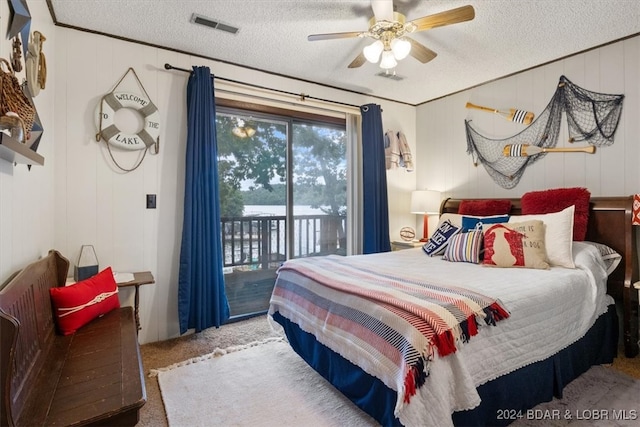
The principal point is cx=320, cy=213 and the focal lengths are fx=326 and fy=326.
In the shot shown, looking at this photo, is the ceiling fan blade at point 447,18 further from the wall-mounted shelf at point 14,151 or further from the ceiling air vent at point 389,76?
the wall-mounted shelf at point 14,151

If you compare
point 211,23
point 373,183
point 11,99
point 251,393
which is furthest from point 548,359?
point 211,23

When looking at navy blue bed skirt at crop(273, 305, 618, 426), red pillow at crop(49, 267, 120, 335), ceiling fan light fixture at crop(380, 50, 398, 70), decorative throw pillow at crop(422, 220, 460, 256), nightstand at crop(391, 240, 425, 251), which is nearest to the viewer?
navy blue bed skirt at crop(273, 305, 618, 426)

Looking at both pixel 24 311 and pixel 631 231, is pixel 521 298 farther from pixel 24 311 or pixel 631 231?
pixel 24 311

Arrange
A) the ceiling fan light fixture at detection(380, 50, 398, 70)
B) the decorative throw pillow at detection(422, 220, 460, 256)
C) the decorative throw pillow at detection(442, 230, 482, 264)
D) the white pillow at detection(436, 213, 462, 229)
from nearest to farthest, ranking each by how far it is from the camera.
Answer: the ceiling fan light fixture at detection(380, 50, 398, 70) → the decorative throw pillow at detection(442, 230, 482, 264) → the decorative throw pillow at detection(422, 220, 460, 256) → the white pillow at detection(436, 213, 462, 229)

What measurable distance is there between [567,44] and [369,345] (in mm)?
2982

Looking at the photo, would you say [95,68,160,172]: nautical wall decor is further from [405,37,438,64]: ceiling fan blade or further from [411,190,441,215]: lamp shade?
[411,190,441,215]: lamp shade

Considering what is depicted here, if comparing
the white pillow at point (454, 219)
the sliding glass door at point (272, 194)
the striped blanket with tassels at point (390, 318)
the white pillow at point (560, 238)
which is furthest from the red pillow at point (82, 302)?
the white pillow at point (560, 238)

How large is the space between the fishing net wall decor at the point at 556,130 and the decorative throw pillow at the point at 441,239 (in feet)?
3.09

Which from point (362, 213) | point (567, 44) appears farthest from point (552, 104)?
point (362, 213)

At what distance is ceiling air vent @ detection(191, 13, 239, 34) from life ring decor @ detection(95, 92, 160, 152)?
778 mm

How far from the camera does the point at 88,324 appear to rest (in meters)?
1.88

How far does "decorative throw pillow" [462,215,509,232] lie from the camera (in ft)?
9.29

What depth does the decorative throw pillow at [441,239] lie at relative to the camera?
2965mm

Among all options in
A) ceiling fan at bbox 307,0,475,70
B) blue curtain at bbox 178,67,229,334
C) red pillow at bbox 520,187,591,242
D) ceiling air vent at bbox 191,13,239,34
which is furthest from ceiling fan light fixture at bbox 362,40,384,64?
red pillow at bbox 520,187,591,242
